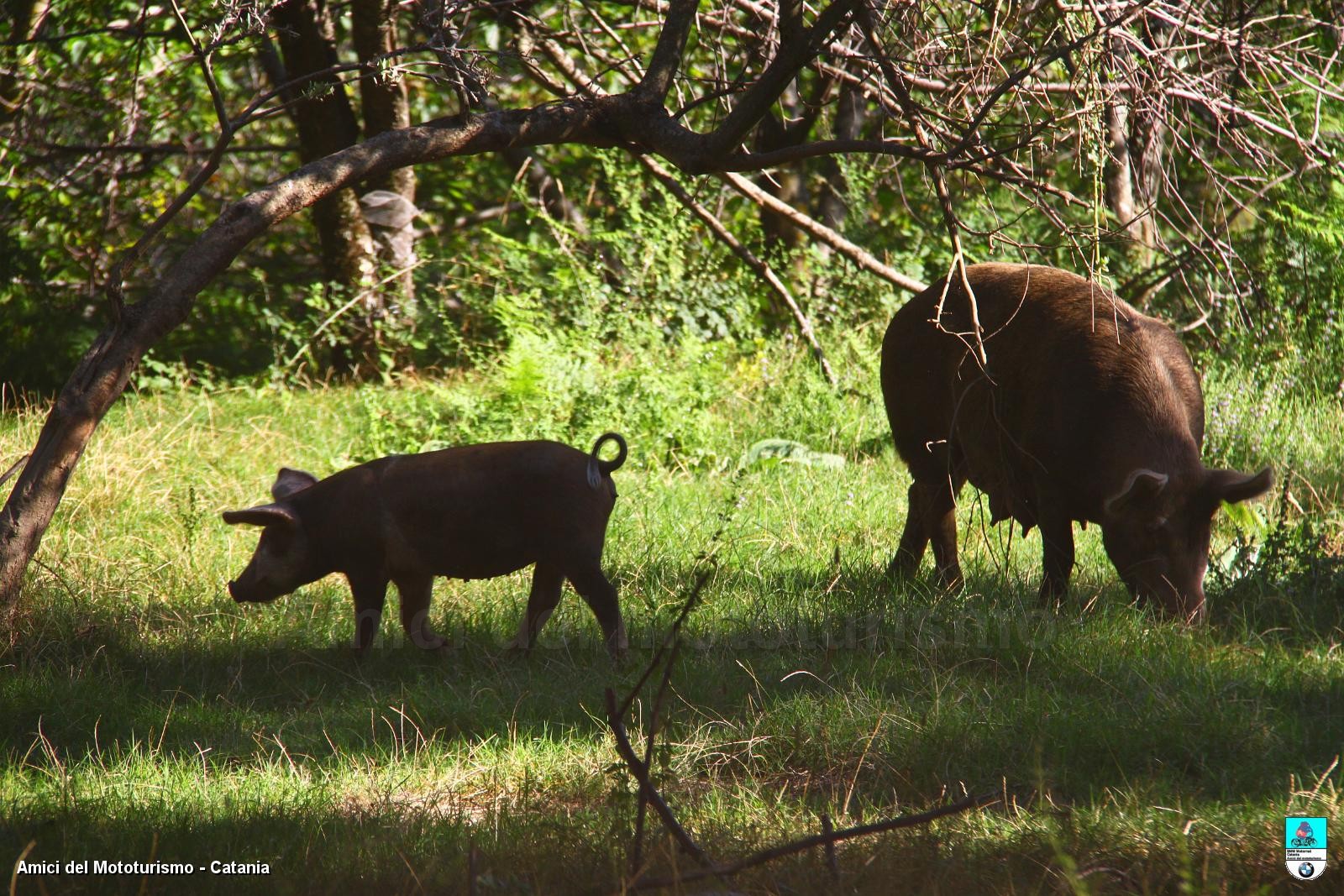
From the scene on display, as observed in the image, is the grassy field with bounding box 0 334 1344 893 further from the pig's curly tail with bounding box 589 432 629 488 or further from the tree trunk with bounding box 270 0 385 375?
the tree trunk with bounding box 270 0 385 375

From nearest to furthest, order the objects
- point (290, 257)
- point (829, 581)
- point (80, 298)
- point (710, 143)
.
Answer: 1. point (710, 143)
2. point (829, 581)
3. point (80, 298)
4. point (290, 257)

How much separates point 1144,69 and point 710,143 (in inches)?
88.7

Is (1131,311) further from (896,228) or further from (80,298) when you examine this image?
(80,298)

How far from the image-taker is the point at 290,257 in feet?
44.7

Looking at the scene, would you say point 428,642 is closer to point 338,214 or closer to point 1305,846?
point 1305,846

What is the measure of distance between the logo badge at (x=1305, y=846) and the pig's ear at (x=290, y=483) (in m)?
4.17

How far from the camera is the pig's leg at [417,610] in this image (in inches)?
209

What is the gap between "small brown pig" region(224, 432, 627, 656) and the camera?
16.6 ft

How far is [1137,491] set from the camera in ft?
16.4

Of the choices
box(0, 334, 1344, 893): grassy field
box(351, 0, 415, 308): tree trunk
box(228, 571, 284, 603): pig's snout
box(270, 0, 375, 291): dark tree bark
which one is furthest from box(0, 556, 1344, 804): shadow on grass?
box(270, 0, 375, 291): dark tree bark

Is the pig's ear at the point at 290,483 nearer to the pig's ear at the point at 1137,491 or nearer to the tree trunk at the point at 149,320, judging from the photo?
the tree trunk at the point at 149,320

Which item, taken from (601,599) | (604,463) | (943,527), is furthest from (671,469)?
(601,599)

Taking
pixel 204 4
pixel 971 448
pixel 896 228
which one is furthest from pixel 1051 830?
pixel 896 228

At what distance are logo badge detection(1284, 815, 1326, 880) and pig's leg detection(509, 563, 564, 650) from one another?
9.76ft
